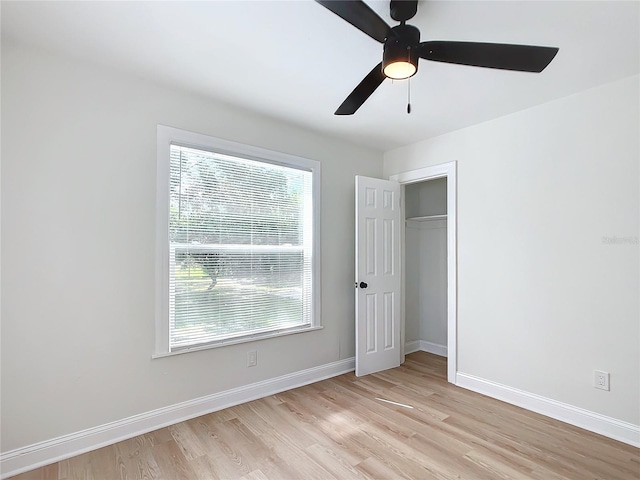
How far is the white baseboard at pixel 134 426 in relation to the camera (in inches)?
79.0

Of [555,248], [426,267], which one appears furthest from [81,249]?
[426,267]

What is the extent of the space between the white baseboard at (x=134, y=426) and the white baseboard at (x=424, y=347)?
157 cm

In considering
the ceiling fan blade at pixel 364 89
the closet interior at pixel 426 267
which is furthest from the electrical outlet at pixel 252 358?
the closet interior at pixel 426 267

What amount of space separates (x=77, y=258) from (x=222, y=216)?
102 cm

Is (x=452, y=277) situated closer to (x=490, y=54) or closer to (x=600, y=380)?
(x=600, y=380)

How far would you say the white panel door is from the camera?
3541 mm

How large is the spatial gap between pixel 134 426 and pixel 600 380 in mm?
3284

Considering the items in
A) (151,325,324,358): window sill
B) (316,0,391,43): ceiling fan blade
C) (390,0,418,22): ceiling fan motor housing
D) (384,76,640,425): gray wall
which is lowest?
(151,325,324,358): window sill

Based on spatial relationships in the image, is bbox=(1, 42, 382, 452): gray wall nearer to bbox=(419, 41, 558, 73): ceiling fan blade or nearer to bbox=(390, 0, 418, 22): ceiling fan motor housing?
bbox=(390, 0, 418, 22): ceiling fan motor housing

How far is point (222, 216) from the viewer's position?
9.28 ft

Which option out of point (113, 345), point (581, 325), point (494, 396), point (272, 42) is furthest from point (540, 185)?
point (113, 345)

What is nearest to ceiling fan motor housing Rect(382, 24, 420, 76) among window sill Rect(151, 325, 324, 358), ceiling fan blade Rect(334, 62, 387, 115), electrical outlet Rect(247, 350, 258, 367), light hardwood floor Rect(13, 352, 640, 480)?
ceiling fan blade Rect(334, 62, 387, 115)

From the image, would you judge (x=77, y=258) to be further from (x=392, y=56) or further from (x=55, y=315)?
(x=392, y=56)

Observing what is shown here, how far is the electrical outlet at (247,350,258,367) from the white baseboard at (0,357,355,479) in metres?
0.18
